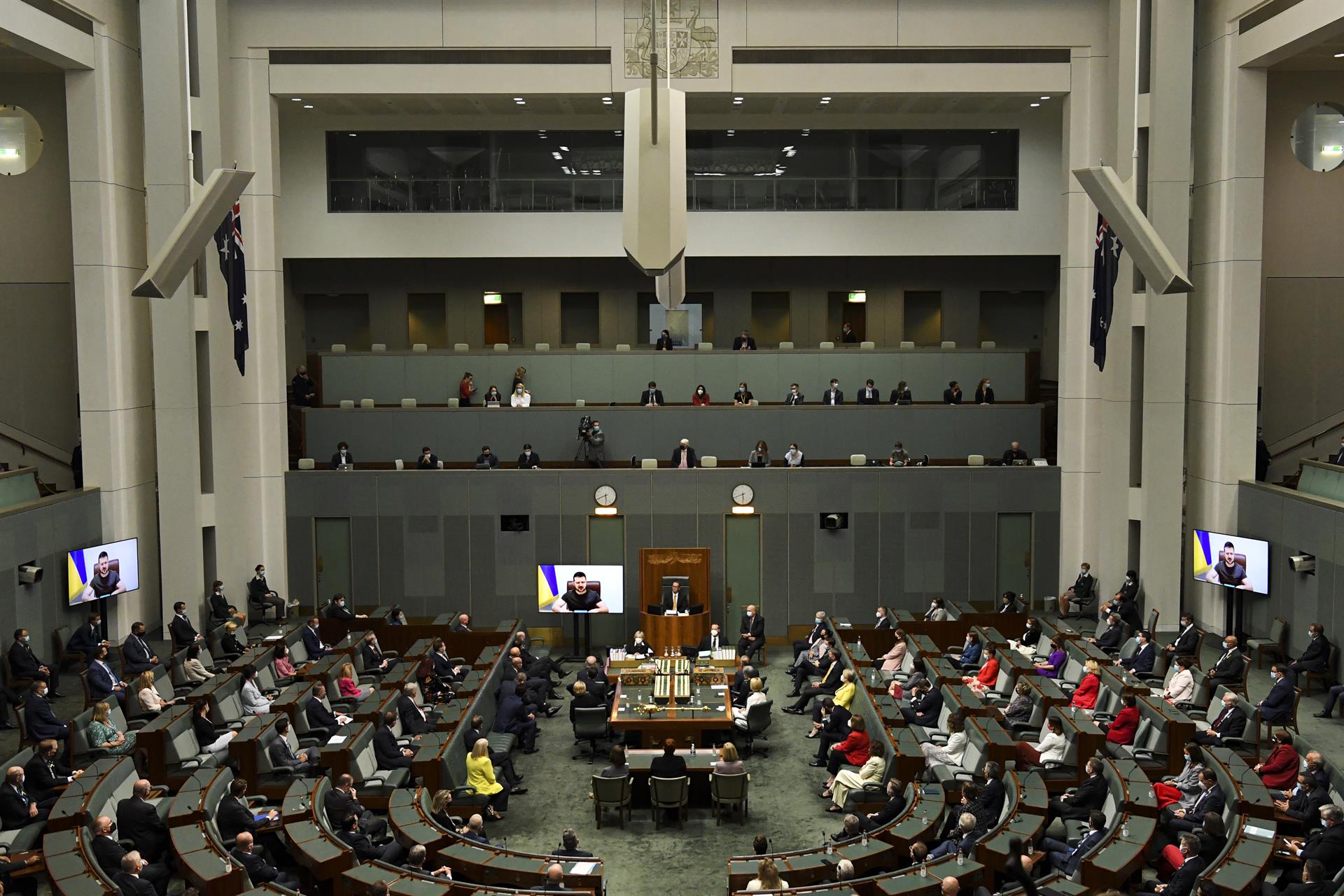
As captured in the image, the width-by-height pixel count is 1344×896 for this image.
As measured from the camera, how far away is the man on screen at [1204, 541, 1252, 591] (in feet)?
57.9

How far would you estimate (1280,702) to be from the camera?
541 inches

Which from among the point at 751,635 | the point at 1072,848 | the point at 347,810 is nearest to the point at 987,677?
the point at 751,635

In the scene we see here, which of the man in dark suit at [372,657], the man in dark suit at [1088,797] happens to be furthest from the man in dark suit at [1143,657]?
the man in dark suit at [372,657]

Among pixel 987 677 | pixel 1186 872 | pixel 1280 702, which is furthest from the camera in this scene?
pixel 987 677

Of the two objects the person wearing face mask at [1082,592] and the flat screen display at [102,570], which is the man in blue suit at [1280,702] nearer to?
the person wearing face mask at [1082,592]

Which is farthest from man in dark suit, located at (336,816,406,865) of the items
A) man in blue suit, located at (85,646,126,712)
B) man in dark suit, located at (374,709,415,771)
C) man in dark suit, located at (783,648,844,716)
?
man in dark suit, located at (783,648,844,716)

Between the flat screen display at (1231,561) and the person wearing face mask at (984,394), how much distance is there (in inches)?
216

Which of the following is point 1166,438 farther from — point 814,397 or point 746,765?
point 746,765

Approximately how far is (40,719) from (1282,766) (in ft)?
42.9

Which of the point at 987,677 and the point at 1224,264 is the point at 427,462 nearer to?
the point at 987,677

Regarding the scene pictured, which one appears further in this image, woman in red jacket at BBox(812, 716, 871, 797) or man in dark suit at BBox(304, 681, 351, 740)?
man in dark suit at BBox(304, 681, 351, 740)

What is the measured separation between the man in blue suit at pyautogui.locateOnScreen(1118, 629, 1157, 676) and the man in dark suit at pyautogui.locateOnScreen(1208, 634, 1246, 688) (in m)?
1.06

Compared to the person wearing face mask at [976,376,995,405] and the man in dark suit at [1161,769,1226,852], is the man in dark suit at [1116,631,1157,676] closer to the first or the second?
the man in dark suit at [1161,769,1226,852]

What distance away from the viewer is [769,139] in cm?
2561
